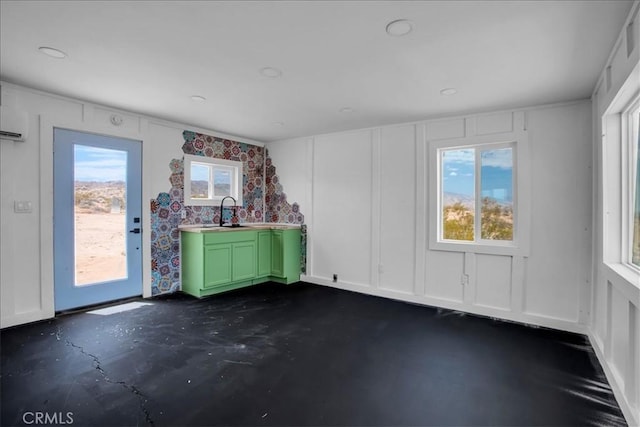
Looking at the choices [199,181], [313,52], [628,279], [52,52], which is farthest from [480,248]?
[52,52]

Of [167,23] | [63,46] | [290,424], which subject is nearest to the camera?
[290,424]

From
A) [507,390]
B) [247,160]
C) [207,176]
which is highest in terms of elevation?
[247,160]

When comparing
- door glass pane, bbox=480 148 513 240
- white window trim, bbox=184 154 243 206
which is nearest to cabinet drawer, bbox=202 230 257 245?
white window trim, bbox=184 154 243 206

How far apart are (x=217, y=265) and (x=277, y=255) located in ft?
3.43

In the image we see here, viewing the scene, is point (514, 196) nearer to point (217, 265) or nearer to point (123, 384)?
point (217, 265)

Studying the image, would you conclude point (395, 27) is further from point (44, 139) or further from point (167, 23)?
point (44, 139)

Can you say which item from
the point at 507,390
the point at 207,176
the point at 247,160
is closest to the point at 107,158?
the point at 207,176

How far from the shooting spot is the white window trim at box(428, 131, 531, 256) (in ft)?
11.4

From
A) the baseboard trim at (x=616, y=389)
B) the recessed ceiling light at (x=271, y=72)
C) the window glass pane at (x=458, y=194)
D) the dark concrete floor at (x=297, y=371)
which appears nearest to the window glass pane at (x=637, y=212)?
the baseboard trim at (x=616, y=389)

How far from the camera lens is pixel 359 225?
468 cm

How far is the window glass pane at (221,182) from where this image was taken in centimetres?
505

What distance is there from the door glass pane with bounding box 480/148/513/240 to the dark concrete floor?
1047 millimetres

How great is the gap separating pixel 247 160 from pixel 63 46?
3245 millimetres

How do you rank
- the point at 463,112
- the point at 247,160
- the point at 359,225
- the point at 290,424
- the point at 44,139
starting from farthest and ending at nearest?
the point at 247,160
the point at 359,225
the point at 463,112
the point at 44,139
the point at 290,424
